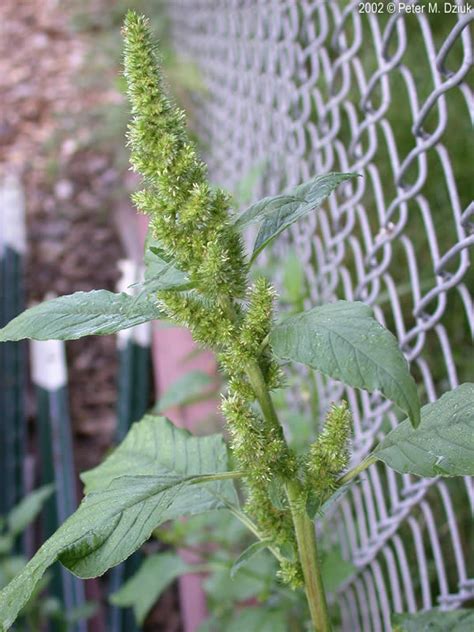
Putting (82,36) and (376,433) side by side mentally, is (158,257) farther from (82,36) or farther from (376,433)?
(82,36)

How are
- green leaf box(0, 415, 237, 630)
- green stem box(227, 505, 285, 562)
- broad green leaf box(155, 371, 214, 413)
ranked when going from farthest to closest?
broad green leaf box(155, 371, 214, 413)
green stem box(227, 505, 285, 562)
green leaf box(0, 415, 237, 630)

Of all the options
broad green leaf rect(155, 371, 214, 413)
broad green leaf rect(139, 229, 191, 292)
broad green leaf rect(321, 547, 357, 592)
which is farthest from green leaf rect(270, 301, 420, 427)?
broad green leaf rect(155, 371, 214, 413)

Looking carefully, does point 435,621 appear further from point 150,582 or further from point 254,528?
point 150,582

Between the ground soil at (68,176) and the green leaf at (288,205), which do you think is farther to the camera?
the ground soil at (68,176)

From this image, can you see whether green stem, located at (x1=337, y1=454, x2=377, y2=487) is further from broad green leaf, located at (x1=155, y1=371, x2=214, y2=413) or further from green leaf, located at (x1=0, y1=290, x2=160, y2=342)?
broad green leaf, located at (x1=155, y1=371, x2=214, y2=413)

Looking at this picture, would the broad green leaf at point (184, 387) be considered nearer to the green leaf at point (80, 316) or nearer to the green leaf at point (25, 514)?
the green leaf at point (25, 514)

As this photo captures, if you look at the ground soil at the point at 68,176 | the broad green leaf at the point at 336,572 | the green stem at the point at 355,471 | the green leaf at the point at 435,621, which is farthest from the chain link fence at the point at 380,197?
the ground soil at the point at 68,176

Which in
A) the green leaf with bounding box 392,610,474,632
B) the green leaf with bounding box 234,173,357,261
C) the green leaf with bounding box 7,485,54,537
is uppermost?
the green leaf with bounding box 234,173,357,261

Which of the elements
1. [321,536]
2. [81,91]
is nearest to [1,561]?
[321,536]
